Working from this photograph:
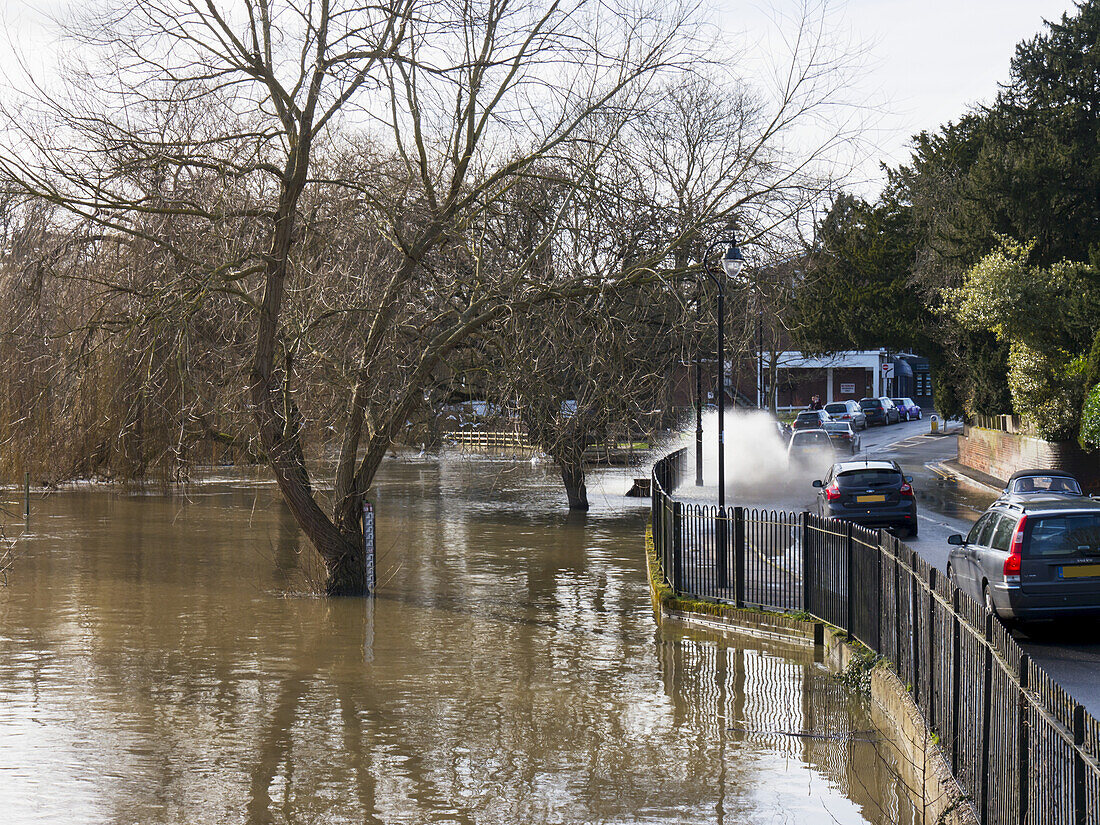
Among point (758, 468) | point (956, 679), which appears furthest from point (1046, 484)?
point (758, 468)

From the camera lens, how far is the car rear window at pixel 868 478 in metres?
23.8

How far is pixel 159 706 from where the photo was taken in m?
12.5

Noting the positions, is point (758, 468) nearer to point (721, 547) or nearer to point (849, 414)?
point (849, 414)

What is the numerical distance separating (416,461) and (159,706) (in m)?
48.8

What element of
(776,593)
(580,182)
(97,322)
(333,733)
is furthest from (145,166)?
(776,593)

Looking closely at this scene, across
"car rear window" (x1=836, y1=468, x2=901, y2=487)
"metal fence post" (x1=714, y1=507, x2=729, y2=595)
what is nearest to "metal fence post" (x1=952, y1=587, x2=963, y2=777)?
"metal fence post" (x1=714, y1=507, x2=729, y2=595)

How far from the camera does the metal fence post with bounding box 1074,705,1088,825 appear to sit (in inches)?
192

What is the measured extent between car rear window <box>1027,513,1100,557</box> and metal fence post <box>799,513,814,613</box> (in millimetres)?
2706

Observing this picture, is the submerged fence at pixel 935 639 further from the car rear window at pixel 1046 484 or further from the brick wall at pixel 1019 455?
the brick wall at pixel 1019 455

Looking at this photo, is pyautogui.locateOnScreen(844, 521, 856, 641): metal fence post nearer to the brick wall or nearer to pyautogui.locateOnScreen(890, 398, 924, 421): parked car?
the brick wall

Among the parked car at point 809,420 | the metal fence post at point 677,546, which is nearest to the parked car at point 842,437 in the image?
the parked car at point 809,420

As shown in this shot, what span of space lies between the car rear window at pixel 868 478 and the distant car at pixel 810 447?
1679 cm

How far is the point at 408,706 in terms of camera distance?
1252 centimetres

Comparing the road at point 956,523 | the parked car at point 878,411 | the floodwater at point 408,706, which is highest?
the parked car at point 878,411
